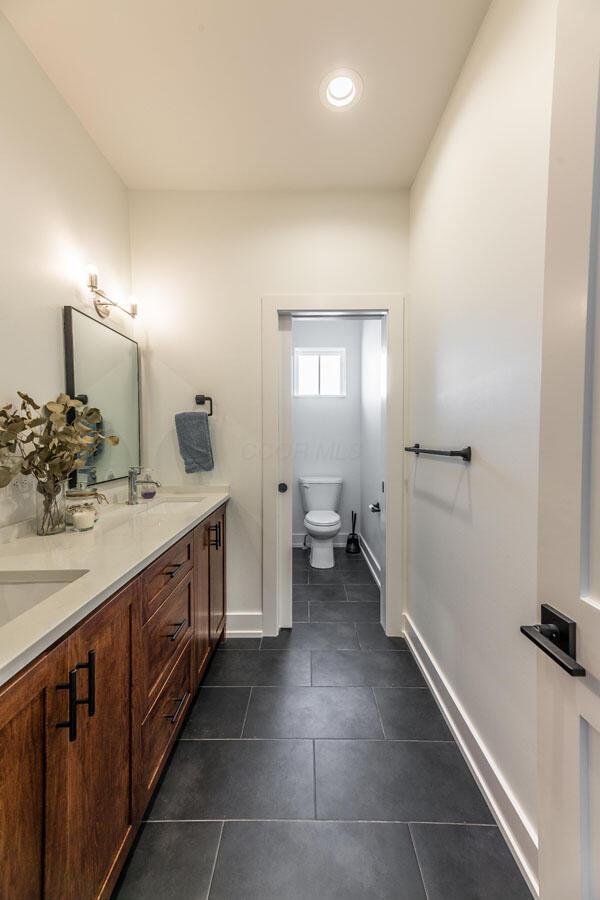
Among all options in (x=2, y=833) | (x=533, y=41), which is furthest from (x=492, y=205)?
(x=2, y=833)

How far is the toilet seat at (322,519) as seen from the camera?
316 cm

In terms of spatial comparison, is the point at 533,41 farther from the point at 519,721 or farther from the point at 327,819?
the point at 327,819

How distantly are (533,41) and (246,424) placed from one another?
1.84 meters

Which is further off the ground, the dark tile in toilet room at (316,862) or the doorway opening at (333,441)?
the doorway opening at (333,441)

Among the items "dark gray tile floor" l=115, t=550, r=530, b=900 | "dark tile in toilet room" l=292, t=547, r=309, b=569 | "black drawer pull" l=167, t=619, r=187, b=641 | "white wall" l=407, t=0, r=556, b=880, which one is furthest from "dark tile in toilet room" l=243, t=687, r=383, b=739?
"dark tile in toilet room" l=292, t=547, r=309, b=569

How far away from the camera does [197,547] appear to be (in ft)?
5.53

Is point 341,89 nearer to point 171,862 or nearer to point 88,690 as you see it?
point 88,690

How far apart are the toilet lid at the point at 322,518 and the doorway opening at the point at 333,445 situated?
0.01 m

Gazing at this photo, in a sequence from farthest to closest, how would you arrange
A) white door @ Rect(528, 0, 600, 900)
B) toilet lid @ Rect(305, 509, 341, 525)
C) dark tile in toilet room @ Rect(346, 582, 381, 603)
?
1. toilet lid @ Rect(305, 509, 341, 525)
2. dark tile in toilet room @ Rect(346, 582, 381, 603)
3. white door @ Rect(528, 0, 600, 900)

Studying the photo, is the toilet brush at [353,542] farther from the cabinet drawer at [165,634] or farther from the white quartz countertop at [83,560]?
the cabinet drawer at [165,634]

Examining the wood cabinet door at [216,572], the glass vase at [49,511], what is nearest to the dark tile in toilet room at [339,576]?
the wood cabinet door at [216,572]

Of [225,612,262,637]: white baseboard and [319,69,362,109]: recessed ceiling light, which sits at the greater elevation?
[319,69,362,109]: recessed ceiling light

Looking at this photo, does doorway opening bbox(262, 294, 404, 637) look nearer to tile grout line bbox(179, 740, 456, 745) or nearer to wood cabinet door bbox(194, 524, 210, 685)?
wood cabinet door bbox(194, 524, 210, 685)

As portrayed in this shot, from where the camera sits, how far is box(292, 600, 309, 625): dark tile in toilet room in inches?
96.5
